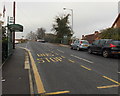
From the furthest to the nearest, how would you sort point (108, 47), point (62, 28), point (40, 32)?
point (40, 32)
point (62, 28)
point (108, 47)

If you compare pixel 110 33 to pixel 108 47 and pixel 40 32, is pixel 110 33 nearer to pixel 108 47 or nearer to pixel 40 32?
pixel 108 47

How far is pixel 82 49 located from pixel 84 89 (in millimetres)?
13695

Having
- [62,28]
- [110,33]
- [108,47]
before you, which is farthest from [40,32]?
[108,47]

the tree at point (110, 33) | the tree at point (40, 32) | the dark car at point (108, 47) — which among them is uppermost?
the tree at point (40, 32)

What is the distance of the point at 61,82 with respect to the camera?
15.8ft

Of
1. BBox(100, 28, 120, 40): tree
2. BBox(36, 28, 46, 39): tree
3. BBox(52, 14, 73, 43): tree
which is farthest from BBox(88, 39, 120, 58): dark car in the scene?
BBox(36, 28, 46, 39): tree

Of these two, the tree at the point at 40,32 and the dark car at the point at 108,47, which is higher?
the tree at the point at 40,32

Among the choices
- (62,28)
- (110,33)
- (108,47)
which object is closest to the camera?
(108,47)

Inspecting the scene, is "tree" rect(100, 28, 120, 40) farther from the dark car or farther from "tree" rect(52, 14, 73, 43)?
"tree" rect(52, 14, 73, 43)

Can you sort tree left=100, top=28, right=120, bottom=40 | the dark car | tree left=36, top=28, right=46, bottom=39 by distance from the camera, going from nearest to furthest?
the dark car
tree left=100, top=28, right=120, bottom=40
tree left=36, top=28, right=46, bottom=39

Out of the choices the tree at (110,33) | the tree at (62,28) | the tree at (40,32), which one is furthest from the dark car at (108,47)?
the tree at (40,32)

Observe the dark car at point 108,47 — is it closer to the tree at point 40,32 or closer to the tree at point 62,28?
the tree at point 62,28

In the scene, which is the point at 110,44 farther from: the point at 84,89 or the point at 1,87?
the point at 1,87

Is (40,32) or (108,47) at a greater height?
(40,32)
